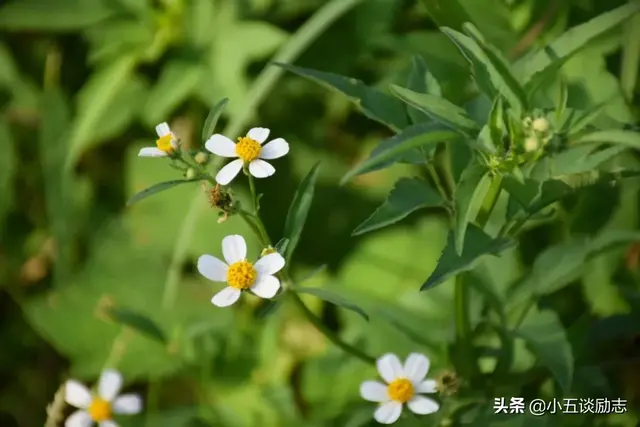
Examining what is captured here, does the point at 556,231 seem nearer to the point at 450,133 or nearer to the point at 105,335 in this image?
the point at 450,133

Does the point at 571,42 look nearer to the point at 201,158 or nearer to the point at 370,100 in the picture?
the point at 370,100

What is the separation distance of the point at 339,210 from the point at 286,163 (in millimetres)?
146

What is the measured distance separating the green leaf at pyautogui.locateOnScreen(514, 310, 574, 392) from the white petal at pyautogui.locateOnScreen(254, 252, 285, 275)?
304 mm

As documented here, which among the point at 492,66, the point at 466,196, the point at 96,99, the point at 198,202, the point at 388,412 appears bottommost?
the point at 388,412

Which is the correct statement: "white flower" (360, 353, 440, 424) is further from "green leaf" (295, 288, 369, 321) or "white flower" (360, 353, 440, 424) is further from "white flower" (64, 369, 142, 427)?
"white flower" (64, 369, 142, 427)

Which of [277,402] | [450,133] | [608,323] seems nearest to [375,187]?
[277,402]

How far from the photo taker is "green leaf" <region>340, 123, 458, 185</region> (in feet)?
2.12

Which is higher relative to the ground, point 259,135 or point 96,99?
point 96,99

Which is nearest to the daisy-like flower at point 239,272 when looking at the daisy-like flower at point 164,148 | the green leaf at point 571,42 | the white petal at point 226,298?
the white petal at point 226,298

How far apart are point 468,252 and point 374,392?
0.20 meters

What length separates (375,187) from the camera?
4.95ft

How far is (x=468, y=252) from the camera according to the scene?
0.73 metres

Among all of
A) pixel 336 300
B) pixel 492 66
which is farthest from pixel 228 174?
pixel 492 66

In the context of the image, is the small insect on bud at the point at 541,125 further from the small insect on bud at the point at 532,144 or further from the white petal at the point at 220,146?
the white petal at the point at 220,146
